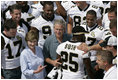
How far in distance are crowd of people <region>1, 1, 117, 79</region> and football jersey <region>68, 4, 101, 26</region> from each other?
52cm

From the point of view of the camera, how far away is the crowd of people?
518 cm

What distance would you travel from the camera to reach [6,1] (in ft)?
28.4

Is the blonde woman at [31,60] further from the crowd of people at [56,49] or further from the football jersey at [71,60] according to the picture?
the football jersey at [71,60]

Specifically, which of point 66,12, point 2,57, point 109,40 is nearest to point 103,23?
point 66,12

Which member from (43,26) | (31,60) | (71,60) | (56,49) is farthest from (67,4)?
(71,60)

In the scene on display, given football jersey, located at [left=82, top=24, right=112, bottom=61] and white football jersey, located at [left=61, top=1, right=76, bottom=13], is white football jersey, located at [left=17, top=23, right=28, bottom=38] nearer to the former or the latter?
football jersey, located at [left=82, top=24, right=112, bottom=61]

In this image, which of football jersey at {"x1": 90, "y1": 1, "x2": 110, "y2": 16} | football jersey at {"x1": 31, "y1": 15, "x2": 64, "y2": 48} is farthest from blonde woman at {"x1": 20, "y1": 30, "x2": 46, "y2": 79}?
football jersey at {"x1": 90, "y1": 1, "x2": 110, "y2": 16}

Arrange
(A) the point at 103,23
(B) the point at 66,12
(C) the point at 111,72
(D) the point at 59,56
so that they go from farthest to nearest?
(B) the point at 66,12
(A) the point at 103,23
(D) the point at 59,56
(C) the point at 111,72

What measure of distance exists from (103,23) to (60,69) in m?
2.45

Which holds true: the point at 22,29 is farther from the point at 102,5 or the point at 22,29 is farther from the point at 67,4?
the point at 102,5

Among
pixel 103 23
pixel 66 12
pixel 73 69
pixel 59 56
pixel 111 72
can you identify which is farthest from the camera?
pixel 66 12

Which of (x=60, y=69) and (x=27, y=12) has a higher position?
(x=27, y=12)

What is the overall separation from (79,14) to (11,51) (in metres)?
2.67

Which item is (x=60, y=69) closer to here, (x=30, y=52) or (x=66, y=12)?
(x=30, y=52)
